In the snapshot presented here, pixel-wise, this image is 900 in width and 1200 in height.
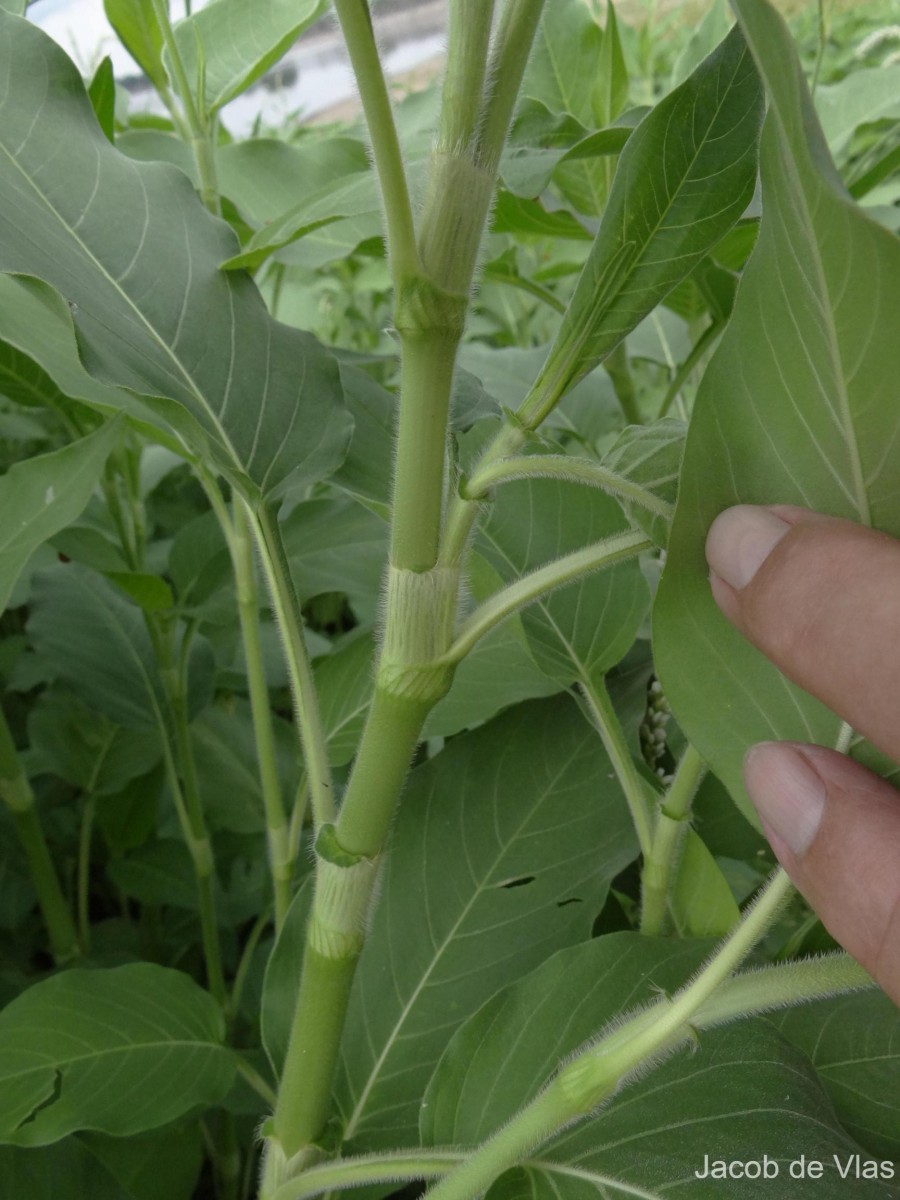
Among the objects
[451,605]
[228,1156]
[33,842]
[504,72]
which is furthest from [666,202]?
[228,1156]

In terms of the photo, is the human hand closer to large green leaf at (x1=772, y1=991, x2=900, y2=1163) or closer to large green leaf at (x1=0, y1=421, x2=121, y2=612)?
large green leaf at (x1=772, y1=991, x2=900, y2=1163)

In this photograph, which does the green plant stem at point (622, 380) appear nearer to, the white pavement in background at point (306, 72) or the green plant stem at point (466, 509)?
the green plant stem at point (466, 509)

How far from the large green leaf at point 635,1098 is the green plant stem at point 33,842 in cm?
37

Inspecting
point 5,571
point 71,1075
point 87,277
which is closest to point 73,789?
point 71,1075

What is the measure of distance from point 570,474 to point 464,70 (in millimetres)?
149

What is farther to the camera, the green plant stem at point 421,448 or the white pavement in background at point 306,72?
the white pavement in background at point 306,72

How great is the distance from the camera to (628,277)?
0.38 metres

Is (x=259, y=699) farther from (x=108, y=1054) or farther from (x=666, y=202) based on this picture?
(x=666, y=202)

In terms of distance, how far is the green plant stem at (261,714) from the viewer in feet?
2.09

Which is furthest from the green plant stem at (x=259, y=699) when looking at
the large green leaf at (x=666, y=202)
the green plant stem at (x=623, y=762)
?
the large green leaf at (x=666, y=202)

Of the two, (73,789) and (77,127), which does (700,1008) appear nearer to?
(77,127)

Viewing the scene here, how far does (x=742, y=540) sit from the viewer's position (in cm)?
34

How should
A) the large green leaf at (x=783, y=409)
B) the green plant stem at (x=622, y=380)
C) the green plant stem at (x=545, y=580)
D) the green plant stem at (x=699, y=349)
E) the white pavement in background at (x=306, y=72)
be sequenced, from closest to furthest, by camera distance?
the large green leaf at (x=783, y=409) < the green plant stem at (x=545, y=580) < the green plant stem at (x=699, y=349) < the green plant stem at (x=622, y=380) < the white pavement in background at (x=306, y=72)

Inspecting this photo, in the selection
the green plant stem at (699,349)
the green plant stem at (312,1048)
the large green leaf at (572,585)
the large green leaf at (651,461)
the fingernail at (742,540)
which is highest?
the large green leaf at (651,461)
